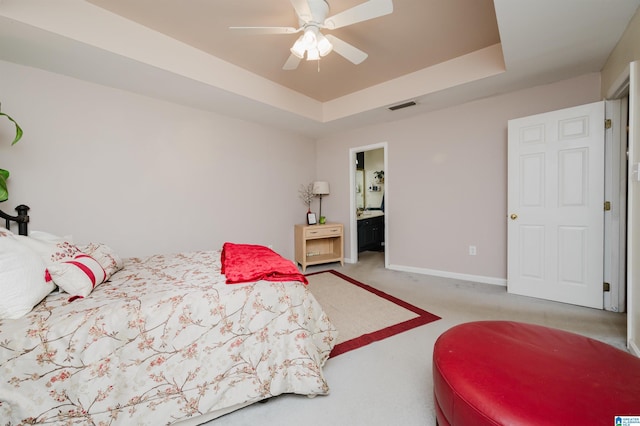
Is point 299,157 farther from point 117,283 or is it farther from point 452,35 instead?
→ point 117,283

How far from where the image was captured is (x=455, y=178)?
3.56 metres

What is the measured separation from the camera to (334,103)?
13.1ft

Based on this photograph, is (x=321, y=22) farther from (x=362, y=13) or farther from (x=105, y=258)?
(x=105, y=258)

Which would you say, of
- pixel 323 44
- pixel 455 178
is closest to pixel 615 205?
pixel 455 178

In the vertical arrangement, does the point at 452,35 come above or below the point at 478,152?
above

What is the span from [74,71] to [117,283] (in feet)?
7.11

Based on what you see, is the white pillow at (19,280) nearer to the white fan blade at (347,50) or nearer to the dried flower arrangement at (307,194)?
the white fan blade at (347,50)

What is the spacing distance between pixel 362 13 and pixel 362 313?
2.51m

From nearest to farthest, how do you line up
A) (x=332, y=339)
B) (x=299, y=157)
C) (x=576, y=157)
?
1. (x=332, y=339)
2. (x=576, y=157)
3. (x=299, y=157)

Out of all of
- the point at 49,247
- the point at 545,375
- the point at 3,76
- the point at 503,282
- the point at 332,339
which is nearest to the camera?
the point at 545,375

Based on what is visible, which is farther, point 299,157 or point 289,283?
point 299,157

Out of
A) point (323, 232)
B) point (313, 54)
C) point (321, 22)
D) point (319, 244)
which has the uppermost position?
point (321, 22)

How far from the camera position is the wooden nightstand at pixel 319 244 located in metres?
4.18

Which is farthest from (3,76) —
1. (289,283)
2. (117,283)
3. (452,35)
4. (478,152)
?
(478,152)
